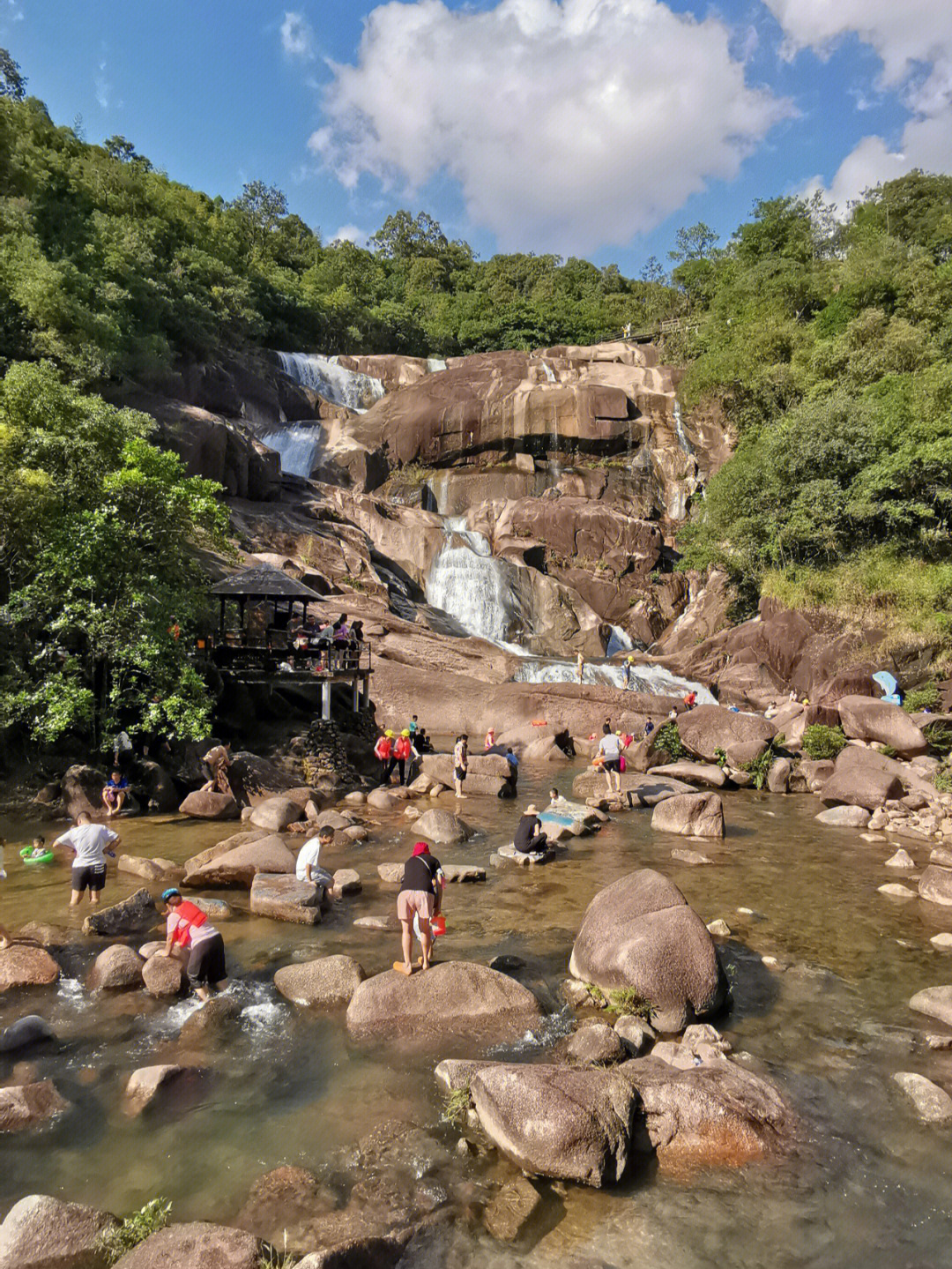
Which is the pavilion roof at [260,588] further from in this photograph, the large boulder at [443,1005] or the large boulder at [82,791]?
the large boulder at [443,1005]

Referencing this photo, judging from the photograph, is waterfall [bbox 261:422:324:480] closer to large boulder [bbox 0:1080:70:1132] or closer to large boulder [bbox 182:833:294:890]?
large boulder [bbox 182:833:294:890]

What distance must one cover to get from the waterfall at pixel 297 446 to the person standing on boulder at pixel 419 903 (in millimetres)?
40857

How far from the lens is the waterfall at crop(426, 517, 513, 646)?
37.7m

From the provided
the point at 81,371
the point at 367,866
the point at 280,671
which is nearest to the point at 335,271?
the point at 81,371

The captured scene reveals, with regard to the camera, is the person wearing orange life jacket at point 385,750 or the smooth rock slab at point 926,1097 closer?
the smooth rock slab at point 926,1097

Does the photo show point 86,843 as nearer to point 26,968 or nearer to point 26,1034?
point 26,968

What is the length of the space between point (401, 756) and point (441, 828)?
5.16m

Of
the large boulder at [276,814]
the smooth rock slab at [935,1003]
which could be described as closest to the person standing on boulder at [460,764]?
the large boulder at [276,814]

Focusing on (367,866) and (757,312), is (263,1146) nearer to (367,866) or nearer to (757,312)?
(367,866)

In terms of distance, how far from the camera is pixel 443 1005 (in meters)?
8.14

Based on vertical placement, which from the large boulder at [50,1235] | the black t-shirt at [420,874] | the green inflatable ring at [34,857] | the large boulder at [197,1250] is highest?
the black t-shirt at [420,874]

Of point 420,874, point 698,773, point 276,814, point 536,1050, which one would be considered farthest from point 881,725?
point 536,1050

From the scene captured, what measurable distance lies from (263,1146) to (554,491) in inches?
1731

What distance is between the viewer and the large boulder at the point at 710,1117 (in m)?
6.07
